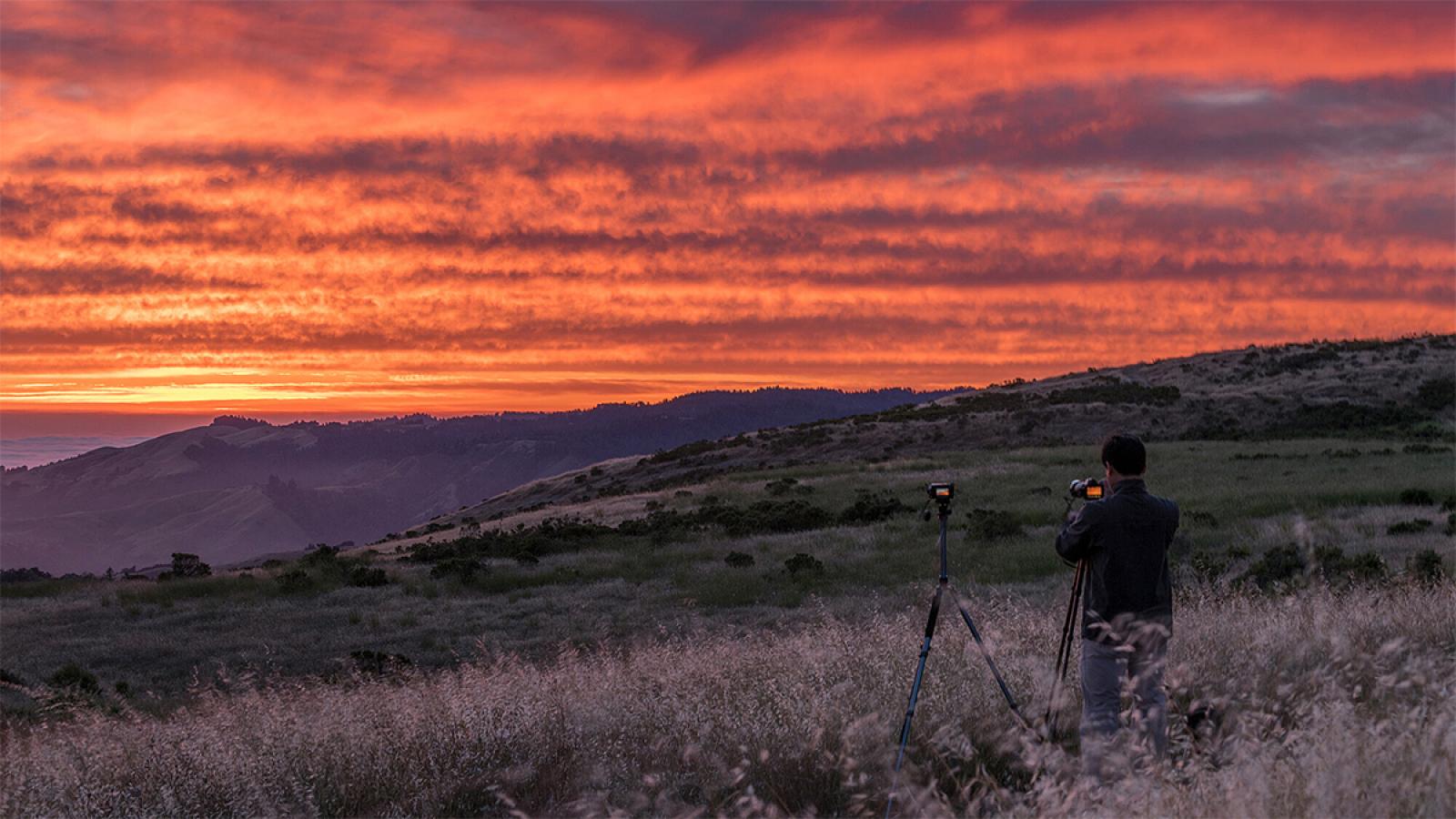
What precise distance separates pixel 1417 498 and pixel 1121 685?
79.2 ft

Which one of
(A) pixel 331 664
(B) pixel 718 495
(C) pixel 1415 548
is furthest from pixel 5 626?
(C) pixel 1415 548

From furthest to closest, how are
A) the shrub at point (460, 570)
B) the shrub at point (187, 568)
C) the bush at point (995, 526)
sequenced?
the shrub at point (187, 568) < the bush at point (995, 526) < the shrub at point (460, 570)

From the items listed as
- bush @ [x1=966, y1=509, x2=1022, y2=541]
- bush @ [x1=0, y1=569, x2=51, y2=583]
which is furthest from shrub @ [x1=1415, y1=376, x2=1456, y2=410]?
bush @ [x1=0, y1=569, x2=51, y2=583]

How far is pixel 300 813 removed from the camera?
771 cm

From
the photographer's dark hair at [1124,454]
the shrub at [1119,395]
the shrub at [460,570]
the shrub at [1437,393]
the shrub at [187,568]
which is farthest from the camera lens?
the shrub at [1119,395]

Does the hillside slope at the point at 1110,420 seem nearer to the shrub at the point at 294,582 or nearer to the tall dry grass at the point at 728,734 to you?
the shrub at the point at 294,582

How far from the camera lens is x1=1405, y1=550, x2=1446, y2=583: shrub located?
15373 millimetres


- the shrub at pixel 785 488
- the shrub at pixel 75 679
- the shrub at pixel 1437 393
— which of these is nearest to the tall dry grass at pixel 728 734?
the shrub at pixel 75 679

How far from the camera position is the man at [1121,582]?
22.6 ft

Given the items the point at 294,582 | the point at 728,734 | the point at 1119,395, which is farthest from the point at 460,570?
the point at 1119,395

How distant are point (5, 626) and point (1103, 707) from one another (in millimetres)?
22871

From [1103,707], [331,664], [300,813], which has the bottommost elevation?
[331,664]

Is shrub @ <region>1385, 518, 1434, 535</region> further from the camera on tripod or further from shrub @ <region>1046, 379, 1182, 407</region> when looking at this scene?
shrub @ <region>1046, 379, 1182, 407</region>

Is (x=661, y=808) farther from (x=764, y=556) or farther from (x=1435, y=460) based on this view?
(x=1435, y=460)
